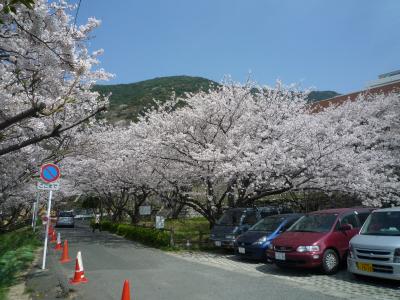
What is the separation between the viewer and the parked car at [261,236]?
38.2ft

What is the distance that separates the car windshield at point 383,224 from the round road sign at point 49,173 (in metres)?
8.85

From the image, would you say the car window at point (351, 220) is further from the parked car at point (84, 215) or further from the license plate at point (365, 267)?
the parked car at point (84, 215)

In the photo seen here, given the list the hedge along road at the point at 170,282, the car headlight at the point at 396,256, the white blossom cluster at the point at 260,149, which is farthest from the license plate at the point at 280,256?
the white blossom cluster at the point at 260,149

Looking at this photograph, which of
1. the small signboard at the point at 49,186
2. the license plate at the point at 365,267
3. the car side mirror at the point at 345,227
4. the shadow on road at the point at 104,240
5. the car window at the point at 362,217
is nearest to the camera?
the license plate at the point at 365,267

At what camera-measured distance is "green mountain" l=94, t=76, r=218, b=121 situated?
8778 centimetres

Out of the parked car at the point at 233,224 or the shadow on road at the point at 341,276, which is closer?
the shadow on road at the point at 341,276

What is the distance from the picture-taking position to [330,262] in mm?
9398

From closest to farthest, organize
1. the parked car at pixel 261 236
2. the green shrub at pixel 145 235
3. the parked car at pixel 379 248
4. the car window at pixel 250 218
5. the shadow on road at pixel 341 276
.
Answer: the parked car at pixel 379 248 < the shadow on road at pixel 341 276 < the parked car at pixel 261 236 < the car window at pixel 250 218 < the green shrub at pixel 145 235

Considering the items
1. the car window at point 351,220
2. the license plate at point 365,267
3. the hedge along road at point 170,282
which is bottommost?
the hedge along road at point 170,282

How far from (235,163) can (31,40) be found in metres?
9.36

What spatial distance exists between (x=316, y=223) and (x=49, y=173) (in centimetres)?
812

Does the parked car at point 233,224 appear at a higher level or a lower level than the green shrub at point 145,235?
higher

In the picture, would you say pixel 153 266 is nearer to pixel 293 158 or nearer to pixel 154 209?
pixel 293 158

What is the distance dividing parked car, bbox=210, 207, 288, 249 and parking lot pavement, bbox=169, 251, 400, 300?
1500mm
